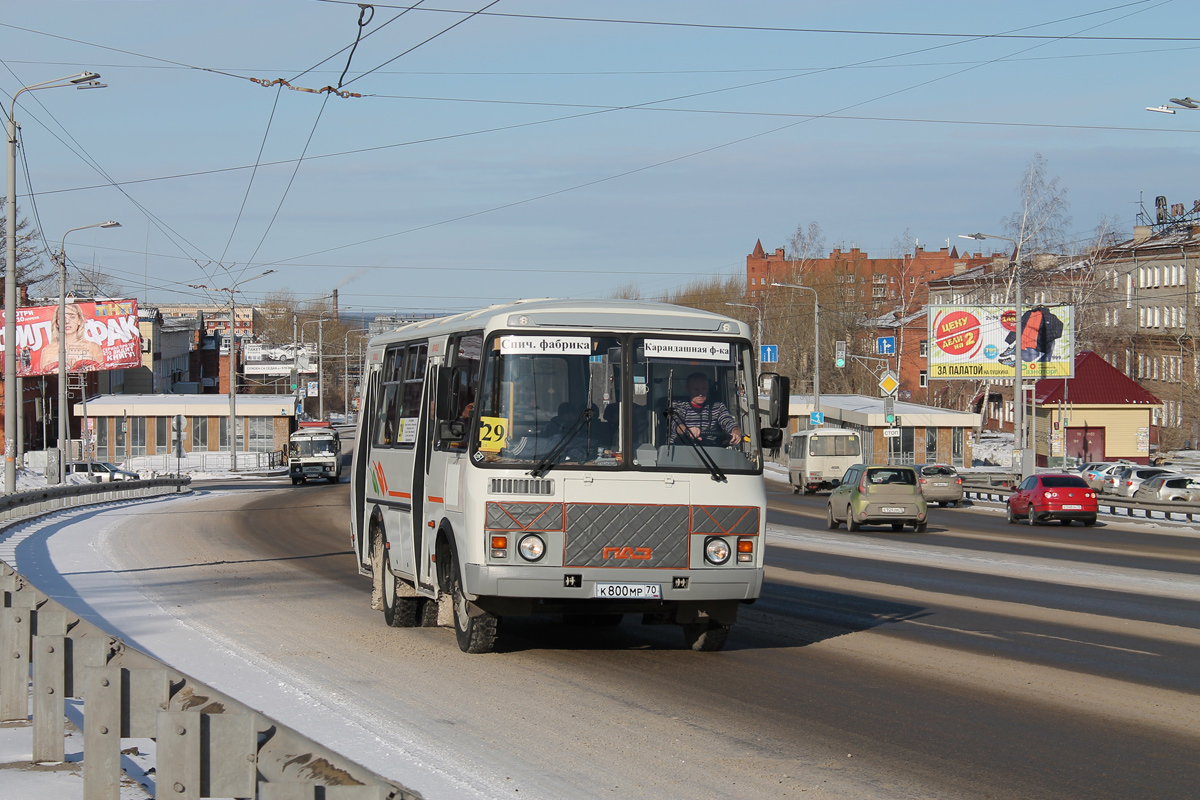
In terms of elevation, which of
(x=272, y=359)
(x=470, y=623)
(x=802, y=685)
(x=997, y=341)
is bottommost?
(x=802, y=685)

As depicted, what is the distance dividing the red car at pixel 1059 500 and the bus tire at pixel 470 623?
29.3 metres

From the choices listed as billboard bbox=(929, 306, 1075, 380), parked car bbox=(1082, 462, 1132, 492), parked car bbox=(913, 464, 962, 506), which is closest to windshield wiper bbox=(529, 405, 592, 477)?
parked car bbox=(913, 464, 962, 506)

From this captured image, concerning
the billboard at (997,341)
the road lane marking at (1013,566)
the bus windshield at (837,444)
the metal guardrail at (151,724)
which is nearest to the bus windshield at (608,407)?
the metal guardrail at (151,724)

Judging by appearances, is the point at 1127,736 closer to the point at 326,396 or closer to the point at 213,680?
the point at 213,680

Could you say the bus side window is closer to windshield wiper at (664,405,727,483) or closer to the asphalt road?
the asphalt road

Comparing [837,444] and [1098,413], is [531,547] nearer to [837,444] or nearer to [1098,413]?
[837,444]

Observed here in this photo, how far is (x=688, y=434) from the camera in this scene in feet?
35.9

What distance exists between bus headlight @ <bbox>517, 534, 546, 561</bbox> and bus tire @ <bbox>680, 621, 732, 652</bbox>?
70.3 inches

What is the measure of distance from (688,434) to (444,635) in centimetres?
370

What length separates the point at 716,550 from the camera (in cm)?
1082

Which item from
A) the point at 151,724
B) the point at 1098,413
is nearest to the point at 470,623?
the point at 151,724

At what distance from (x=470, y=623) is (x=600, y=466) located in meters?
1.89

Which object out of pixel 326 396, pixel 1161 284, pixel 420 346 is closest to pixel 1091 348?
pixel 1161 284

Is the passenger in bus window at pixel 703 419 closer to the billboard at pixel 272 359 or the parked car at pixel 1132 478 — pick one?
the parked car at pixel 1132 478
